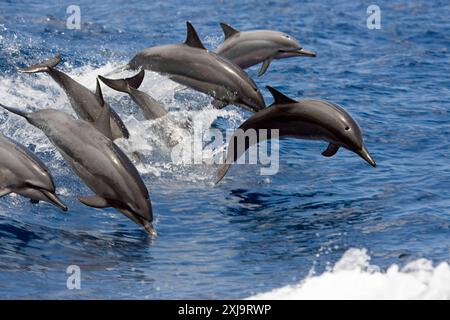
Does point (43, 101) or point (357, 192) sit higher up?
point (43, 101)

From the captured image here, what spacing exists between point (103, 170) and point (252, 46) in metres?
4.99

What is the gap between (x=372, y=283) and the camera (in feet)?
32.0

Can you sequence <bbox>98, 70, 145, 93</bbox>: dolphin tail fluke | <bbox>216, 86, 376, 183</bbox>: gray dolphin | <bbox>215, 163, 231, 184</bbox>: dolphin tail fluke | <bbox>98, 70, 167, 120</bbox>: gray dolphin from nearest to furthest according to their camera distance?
<bbox>216, 86, 376, 183</bbox>: gray dolphin, <bbox>215, 163, 231, 184</bbox>: dolphin tail fluke, <bbox>98, 70, 145, 93</bbox>: dolphin tail fluke, <bbox>98, 70, 167, 120</bbox>: gray dolphin

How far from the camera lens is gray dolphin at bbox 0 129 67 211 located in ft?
34.7

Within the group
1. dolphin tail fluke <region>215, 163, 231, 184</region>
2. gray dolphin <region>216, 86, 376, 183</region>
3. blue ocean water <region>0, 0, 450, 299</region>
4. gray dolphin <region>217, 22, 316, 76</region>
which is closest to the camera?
blue ocean water <region>0, 0, 450, 299</region>

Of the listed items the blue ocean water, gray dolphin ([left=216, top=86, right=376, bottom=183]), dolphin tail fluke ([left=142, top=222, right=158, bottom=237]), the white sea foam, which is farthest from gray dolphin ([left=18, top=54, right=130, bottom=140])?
the white sea foam

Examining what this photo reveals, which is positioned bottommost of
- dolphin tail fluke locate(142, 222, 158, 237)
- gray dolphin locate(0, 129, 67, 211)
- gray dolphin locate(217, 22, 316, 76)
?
dolphin tail fluke locate(142, 222, 158, 237)

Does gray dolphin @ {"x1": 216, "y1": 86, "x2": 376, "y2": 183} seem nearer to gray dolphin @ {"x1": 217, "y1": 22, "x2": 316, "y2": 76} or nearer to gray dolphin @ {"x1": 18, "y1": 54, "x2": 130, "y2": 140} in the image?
gray dolphin @ {"x1": 18, "y1": 54, "x2": 130, "y2": 140}

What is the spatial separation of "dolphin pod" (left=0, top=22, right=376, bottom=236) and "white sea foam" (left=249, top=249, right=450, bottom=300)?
6.41ft

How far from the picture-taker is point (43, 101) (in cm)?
1655

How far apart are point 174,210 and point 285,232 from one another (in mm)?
1523
